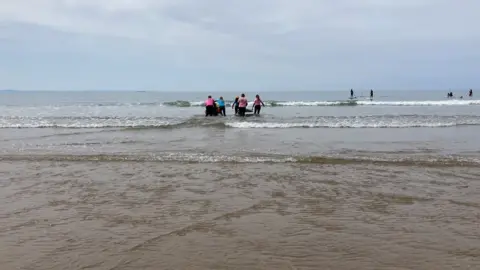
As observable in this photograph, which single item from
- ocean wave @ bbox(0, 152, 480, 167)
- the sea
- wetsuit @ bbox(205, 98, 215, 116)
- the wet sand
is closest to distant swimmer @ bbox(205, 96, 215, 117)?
wetsuit @ bbox(205, 98, 215, 116)

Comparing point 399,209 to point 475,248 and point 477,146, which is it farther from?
point 477,146

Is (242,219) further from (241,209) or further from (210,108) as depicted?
(210,108)

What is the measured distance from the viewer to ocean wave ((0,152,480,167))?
930 cm

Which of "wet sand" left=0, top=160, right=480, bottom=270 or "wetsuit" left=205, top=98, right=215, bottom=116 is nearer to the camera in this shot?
"wet sand" left=0, top=160, right=480, bottom=270

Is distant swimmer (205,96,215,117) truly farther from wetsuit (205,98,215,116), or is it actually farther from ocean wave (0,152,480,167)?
ocean wave (0,152,480,167)

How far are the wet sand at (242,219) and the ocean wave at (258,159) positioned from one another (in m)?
0.81

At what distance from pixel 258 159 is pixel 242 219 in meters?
4.81

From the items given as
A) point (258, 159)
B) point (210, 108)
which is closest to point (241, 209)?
point (258, 159)

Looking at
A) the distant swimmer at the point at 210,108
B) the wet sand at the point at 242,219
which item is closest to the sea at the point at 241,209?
the wet sand at the point at 242,219

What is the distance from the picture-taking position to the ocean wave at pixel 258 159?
930cm

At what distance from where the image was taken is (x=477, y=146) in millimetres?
12109

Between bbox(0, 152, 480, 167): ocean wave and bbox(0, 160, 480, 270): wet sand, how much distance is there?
0.81 m

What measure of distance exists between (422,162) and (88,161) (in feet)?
25.8

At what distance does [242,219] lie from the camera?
5.18m
